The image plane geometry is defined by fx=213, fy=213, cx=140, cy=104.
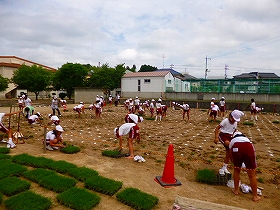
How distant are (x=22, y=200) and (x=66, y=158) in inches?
105

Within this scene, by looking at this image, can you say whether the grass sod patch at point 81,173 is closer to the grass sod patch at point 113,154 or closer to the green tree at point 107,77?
the grass sod patch at point 113,154

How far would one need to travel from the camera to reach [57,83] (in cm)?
3838

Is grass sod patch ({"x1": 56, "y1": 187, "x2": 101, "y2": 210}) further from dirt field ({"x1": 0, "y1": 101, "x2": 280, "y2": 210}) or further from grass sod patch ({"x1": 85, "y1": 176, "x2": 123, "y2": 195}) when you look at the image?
grass sod patch ({"x1": 85, "y1": 176, "x2": 123, "y2": 195})

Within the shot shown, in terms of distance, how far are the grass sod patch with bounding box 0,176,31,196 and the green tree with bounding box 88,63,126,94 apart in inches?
1409

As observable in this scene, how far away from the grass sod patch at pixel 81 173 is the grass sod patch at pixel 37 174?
1.52 ft

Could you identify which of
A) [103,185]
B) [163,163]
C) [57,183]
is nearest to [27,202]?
[57,183]

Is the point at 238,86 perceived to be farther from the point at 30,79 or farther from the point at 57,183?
the point at 30,79

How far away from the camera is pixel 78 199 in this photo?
4.00 metres

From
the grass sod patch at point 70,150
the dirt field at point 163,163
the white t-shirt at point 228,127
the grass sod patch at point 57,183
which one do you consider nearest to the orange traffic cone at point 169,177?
the dirt field at point 163,163

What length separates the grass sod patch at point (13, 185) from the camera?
4.25 metres

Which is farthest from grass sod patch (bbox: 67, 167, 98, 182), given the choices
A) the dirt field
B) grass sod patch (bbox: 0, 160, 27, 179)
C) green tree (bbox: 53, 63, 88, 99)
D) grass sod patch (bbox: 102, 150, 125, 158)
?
green tree (bbox: 53, 63, 88, 99)

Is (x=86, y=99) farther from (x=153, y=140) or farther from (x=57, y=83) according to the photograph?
(x=153, y=140)

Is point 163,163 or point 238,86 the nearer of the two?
point 163,163

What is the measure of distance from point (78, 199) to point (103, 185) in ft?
2.25
